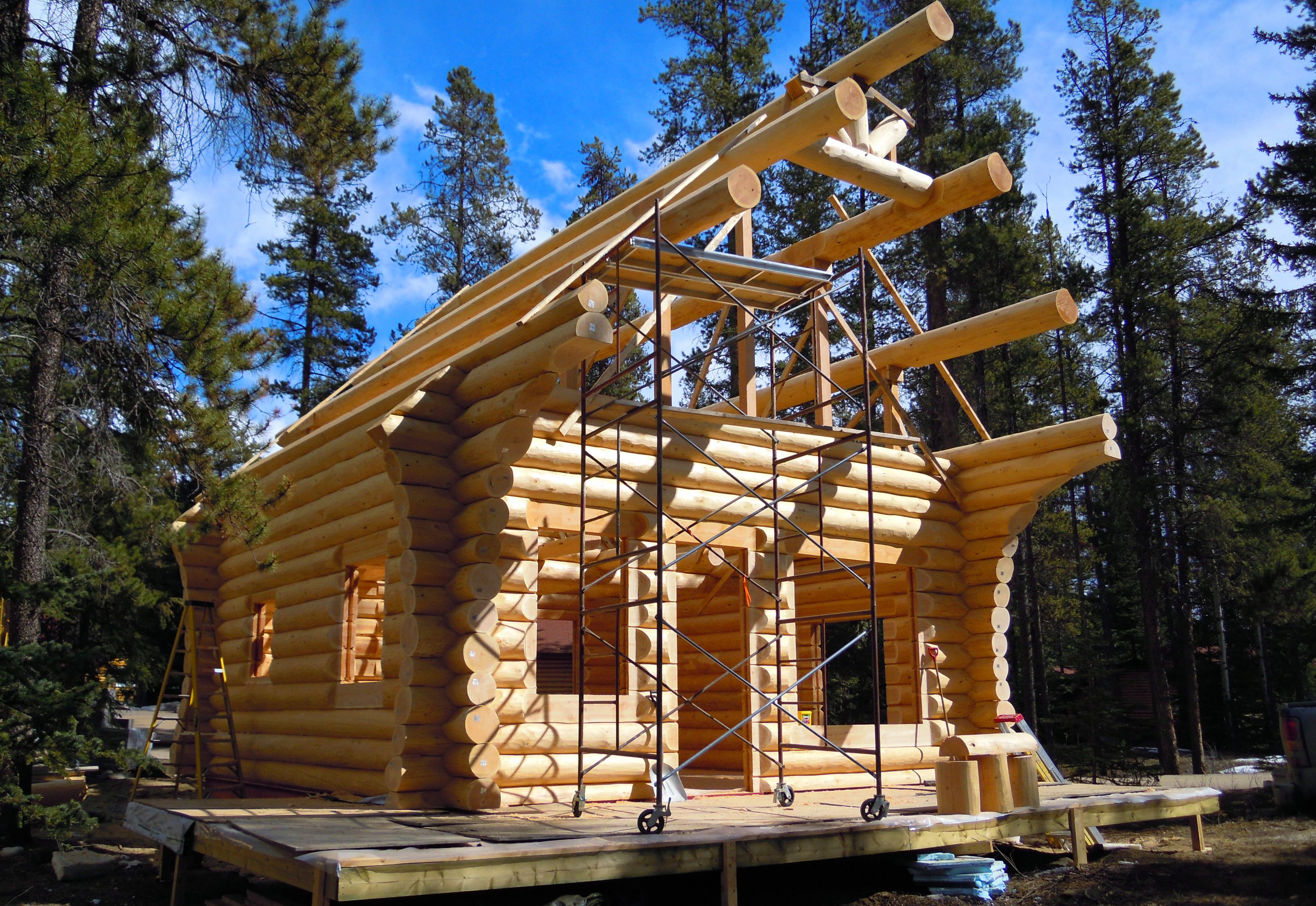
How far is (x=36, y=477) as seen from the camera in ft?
34.4

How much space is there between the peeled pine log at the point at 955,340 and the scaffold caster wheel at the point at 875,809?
454cm

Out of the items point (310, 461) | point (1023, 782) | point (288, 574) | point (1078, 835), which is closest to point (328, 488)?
point (310, 461)

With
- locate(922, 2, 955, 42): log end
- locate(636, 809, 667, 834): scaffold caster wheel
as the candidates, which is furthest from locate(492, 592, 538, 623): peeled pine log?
locate(922, 2, 955, 42): log end

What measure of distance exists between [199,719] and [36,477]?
11.8 ft

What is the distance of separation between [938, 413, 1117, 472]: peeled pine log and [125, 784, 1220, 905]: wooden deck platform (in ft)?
11.9

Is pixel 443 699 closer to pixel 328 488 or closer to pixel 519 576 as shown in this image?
pixel 519 576

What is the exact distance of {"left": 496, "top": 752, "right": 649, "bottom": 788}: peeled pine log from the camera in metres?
8.49

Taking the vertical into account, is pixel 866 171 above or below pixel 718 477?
above

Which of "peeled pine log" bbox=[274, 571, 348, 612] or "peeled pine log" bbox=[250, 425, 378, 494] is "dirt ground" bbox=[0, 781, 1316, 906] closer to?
→ "peeled pine log" bbox=[274, 571, 348, 612]

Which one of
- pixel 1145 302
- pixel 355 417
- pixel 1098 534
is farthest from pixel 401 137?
pixel 1098 534

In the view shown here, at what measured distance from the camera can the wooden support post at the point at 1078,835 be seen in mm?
8445

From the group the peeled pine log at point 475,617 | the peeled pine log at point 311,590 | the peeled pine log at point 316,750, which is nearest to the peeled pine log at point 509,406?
the peeled pine log at point 475,617

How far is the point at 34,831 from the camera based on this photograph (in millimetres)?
10391

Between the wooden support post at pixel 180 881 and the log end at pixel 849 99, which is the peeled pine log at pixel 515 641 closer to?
the wooden support post at pixel 180 881
